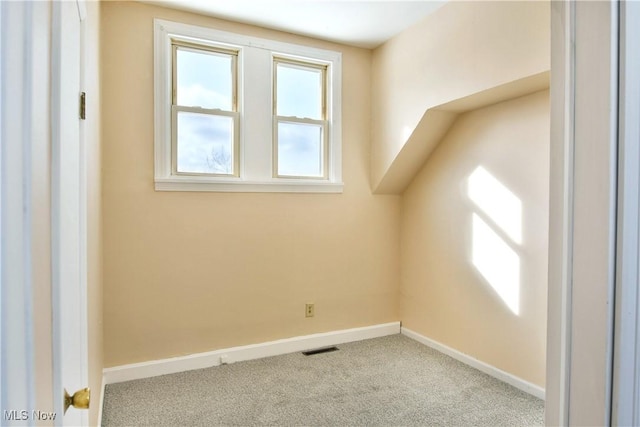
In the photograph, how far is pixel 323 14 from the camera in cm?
288

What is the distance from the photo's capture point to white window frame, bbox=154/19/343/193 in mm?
2830

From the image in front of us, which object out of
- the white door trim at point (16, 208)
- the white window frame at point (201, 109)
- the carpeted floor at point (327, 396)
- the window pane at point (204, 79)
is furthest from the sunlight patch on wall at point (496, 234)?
the white door trim at point (16, 208)

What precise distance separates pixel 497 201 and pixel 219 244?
83.7 inches

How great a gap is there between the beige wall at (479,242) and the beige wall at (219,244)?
1.09 feet

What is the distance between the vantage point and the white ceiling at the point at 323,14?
8.99 feet

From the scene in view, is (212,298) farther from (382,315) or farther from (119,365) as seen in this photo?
(382,315)

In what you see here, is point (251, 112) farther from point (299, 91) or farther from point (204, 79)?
point (299, 91)

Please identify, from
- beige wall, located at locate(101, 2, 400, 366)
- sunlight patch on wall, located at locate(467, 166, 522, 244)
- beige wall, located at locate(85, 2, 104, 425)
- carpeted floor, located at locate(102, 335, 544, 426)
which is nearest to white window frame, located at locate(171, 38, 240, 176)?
beige wall, located at locate(101, 2, 400, 366)

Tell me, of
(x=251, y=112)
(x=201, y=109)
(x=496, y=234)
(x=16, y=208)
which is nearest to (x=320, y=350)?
(x=496, y=234)

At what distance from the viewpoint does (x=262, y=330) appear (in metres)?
3.19

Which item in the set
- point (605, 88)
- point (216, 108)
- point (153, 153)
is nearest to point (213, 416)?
point (153, 153)

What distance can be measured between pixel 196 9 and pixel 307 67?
102cm

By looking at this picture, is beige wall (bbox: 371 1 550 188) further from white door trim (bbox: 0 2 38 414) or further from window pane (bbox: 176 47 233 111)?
white door trim (bbox: 0 2 38 414)

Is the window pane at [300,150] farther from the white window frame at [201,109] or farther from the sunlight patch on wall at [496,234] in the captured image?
the sunlight patch on wall at [496,234]
